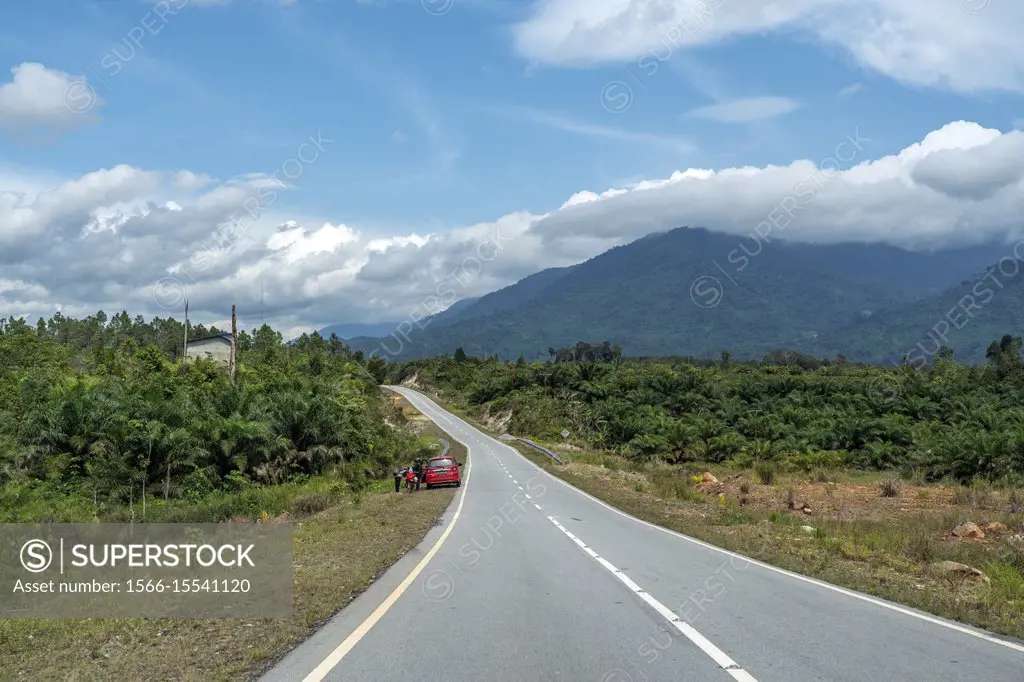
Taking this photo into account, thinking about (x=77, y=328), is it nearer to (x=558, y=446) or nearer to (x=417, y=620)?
(x=558, y=446)

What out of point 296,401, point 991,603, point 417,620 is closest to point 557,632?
A: point 417,620

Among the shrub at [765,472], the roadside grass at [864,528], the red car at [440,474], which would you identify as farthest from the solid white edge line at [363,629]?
the shrub at [765,472]

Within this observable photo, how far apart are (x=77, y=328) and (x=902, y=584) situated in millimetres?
142142

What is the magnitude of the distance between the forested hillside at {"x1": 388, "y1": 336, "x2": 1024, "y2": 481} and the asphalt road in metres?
26.1

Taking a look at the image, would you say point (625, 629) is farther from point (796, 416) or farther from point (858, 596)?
point (796, 416)

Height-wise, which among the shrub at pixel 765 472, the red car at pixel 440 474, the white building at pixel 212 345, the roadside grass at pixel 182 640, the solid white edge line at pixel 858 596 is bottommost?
the shrub at pixel 765 472

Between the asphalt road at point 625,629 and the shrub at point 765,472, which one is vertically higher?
the asphalt road at point 625,629

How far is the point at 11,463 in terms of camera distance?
23047 mm

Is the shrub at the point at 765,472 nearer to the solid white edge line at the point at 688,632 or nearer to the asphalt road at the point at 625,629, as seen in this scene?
the asphalt road at the point at 625,629

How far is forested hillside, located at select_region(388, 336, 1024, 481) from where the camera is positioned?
3822 centimetres

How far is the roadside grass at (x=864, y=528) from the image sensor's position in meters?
10.0

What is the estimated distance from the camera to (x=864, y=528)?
58.8ft

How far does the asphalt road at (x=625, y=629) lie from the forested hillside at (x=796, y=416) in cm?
2610

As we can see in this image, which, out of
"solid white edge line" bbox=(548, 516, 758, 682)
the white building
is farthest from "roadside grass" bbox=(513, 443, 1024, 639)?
the white building
